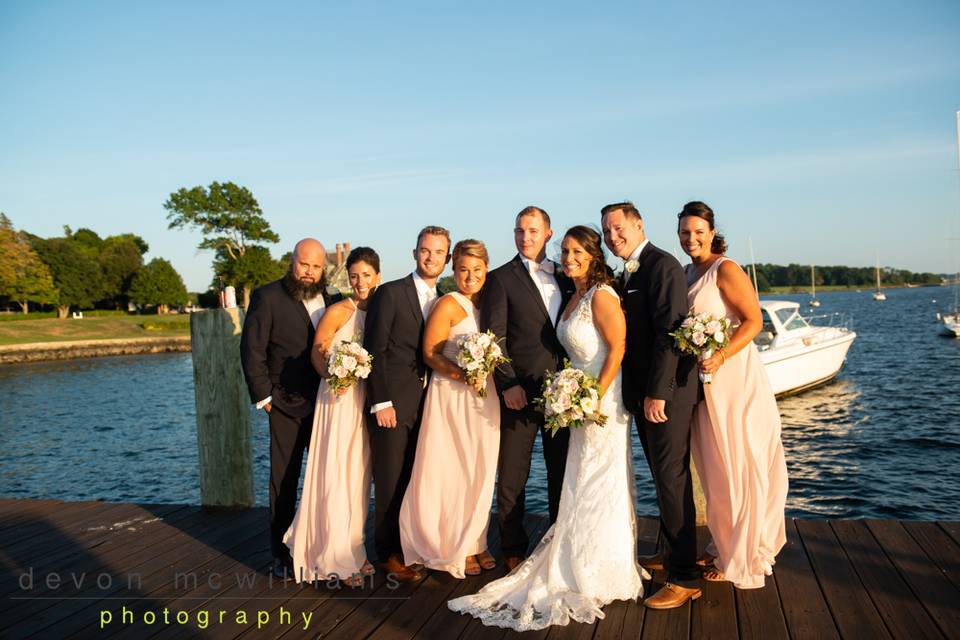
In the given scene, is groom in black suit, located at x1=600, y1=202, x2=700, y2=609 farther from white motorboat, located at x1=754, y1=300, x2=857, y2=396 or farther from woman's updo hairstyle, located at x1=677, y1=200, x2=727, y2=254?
white motorboat, located at x1=754, y1=300, x2=857, y2=396

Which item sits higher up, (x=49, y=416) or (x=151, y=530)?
(x=151, y=530)

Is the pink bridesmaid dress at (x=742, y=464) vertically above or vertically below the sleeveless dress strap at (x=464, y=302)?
below

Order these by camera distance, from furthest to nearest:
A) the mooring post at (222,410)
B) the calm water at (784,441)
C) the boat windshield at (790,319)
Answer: the boat windshield at (790,319), the calm water at (784,441), the mooring post at (222,410)

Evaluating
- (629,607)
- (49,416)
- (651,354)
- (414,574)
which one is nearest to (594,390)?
(651,354)

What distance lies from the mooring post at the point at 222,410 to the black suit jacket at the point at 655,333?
385cm

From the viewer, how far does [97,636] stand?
4035mm

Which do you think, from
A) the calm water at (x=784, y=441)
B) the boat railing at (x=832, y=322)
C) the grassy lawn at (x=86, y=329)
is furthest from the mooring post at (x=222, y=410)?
the grassy lawn at (x=86, y=329)

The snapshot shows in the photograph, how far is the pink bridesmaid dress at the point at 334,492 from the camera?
4730mm

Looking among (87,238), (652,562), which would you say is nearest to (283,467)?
(652,562)

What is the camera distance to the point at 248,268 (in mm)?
70875

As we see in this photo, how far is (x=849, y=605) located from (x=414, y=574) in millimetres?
2788

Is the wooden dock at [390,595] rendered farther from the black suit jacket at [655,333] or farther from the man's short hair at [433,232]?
the man's short hair at [433,232]

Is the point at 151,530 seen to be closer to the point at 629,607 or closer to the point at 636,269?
the point at 629,607

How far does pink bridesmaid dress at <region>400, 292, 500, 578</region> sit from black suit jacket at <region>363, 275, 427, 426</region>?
178 millimetres
